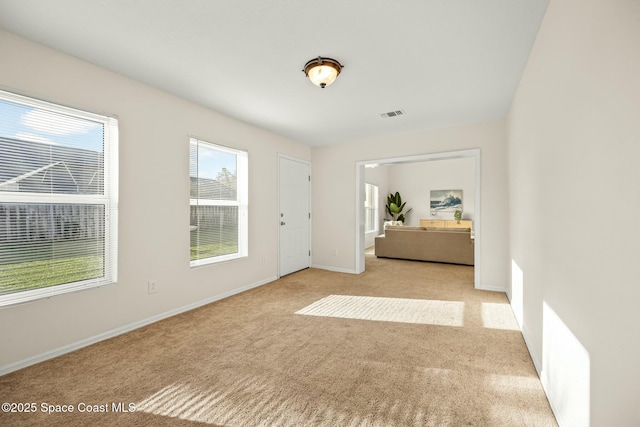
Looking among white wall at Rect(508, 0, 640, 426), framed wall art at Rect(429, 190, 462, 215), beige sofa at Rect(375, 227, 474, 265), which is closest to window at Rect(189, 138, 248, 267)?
white wall at Rect(508, 0, 640, 426)

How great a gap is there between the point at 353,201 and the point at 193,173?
276 centimetres

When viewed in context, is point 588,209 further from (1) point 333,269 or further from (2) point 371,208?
(2) point 371,208

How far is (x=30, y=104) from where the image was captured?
2.09 metres

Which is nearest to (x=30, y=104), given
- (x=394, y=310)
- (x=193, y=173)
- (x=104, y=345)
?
(x=193, y=173)

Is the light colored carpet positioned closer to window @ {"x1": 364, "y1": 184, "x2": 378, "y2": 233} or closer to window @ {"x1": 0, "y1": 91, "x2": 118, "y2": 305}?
window @ {"x1": 0, "y1": 91, "x2": 118, "y2": 305}

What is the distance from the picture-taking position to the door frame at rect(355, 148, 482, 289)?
13.1 ft

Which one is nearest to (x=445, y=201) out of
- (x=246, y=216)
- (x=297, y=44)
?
(x=246, y=216)

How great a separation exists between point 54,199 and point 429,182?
9.15m

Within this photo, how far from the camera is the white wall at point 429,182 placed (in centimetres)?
870

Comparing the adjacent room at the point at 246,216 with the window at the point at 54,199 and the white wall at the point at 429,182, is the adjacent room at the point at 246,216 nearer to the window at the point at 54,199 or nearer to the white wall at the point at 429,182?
the window at the point at 54,199

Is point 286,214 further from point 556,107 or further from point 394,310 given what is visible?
point 556,107

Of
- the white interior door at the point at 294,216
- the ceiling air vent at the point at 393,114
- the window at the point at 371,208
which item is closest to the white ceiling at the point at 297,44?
the ceiling air vent at the point at 393,114

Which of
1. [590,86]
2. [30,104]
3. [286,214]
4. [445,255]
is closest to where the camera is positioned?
[590,86]

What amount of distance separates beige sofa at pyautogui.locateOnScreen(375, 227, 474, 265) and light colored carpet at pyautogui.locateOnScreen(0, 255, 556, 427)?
2.61m
